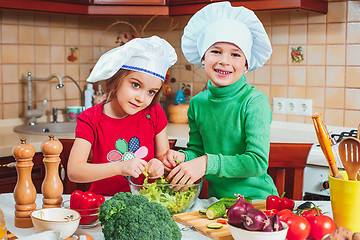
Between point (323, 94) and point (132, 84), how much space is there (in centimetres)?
149

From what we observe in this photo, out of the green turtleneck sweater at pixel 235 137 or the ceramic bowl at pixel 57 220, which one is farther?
the green turtleneck sweater at pixel 235 137

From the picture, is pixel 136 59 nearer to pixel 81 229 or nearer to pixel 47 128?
pixel 81 229

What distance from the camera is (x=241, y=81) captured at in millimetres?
1436

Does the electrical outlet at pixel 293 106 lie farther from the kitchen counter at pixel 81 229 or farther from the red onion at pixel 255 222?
the red onion at pixel 255 222

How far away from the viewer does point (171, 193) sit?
121 centimetres

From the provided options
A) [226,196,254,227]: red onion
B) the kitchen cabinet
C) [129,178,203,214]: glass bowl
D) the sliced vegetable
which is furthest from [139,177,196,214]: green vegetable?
the kitchen cabinet

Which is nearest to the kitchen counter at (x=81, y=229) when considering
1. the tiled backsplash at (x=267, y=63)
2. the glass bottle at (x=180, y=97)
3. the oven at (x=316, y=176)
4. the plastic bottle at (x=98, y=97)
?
the oven at (x=316, y=176)

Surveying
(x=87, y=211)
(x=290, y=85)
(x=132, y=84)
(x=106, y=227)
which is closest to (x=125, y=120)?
(x=132, y=84)

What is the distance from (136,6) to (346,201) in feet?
6.43

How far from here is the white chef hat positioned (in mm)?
1328

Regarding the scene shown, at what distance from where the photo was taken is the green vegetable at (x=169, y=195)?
1.17 metres

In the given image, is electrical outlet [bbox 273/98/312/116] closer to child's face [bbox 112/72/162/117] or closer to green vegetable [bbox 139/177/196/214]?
child's face [bbox 112/72/162/117]

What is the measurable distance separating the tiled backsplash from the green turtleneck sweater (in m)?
1.20

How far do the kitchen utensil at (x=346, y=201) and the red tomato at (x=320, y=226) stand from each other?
0.09ft
